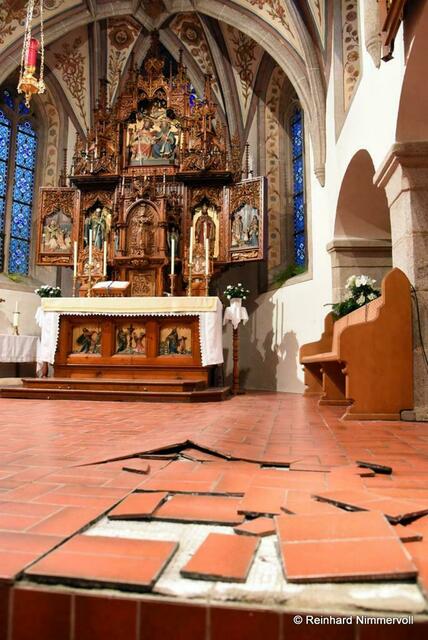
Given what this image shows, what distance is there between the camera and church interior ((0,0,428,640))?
3.32 feet

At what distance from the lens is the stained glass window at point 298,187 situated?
1066 centimetres

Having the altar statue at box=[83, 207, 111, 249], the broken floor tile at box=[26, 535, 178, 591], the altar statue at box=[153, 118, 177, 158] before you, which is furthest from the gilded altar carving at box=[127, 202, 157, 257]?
the broken floor tile at box=[26, 535, 178, 591]

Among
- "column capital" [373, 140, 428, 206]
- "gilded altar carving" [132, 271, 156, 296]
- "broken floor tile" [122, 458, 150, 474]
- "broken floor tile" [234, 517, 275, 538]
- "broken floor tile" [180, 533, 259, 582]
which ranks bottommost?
"broken floor tile" [122, 458, 150, 474]

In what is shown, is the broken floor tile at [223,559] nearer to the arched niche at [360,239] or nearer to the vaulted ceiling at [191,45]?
the arched niche at [360,239]

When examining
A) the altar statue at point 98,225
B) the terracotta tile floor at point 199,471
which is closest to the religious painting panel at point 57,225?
the altar statue at point 98,225

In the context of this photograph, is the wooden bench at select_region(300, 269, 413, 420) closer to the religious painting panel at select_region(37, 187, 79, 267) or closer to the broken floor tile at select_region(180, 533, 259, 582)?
the broken floor tile at select_region(180, 533, 259, 582)

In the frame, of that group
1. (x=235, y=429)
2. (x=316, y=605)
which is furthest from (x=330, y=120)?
(x=316, y=605)

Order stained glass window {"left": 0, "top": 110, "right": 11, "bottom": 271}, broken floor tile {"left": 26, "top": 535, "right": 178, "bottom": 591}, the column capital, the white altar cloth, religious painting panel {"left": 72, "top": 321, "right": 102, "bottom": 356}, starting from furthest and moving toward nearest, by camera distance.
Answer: stained glass window {"left": 0, "top": 110, "right": 11, "bottom": 271} → religious painting panel {"left": 72, "top": 321, "right": 102, "bottom": 356} → the white altar cloth → the column capital → broken floor tile {"left": 26, "top": 535, "right": 178, "bottom": 591}

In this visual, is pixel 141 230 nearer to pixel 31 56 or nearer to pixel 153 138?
pixel 153 138

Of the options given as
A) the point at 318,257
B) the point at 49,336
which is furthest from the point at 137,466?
the point at 318,257

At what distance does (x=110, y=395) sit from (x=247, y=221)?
4458mm

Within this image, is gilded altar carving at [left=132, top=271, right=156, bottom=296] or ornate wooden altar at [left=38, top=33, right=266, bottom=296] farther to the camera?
gilded altar carving at [left=132, top=271, right=156, bottom=296]

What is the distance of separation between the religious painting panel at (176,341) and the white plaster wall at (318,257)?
2.66m

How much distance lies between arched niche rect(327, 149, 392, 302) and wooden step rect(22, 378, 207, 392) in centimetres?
298
